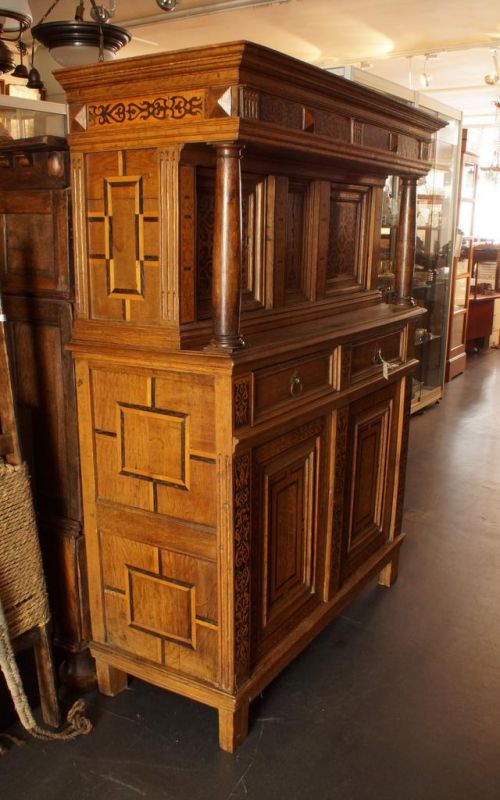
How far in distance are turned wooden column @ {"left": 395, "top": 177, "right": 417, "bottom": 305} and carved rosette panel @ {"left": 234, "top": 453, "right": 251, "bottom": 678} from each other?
127 centimetres

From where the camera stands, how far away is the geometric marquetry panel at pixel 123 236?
5.68 feet

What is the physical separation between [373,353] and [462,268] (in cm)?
445

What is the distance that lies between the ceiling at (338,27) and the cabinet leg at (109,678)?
4979mm

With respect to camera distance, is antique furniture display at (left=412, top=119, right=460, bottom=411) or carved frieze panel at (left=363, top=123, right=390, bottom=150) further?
antique furniture display at (left=412, top=119, right=460, bottom=411)

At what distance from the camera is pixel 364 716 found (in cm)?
209

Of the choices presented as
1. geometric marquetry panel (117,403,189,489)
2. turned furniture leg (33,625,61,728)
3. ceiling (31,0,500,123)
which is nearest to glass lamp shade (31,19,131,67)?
geometric marquetry panel (117,403,189,489)

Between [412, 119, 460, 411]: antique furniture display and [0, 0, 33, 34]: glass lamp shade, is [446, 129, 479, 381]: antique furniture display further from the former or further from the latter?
[0, 0, 33, 34]: glass lamp shade

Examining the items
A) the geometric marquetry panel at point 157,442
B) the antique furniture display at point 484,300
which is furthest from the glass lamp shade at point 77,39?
the antique furniture display at point 484,300

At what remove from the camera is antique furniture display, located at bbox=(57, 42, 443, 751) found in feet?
5.50

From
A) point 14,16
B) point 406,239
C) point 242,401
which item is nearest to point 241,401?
point 242,401

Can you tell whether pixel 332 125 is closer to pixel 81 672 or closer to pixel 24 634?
pixel 24 634

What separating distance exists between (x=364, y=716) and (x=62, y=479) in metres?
1.14

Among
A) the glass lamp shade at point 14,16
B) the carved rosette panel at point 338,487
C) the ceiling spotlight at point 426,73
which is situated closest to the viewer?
the carved rosette panel at point 338,487

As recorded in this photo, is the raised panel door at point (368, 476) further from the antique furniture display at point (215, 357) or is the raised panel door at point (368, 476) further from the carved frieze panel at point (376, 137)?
the carved frieze panel at point (376, 137)
